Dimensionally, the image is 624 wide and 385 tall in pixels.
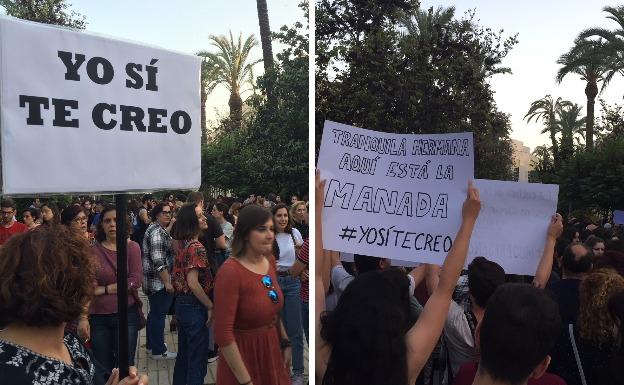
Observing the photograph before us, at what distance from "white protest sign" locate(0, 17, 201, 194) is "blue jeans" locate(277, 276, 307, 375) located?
10.0 feet

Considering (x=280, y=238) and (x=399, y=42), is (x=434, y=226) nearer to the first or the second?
(x=280, y=238)

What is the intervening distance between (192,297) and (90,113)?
8.11 feet

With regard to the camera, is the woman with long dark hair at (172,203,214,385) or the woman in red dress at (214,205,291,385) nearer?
the woman in red dress at (214,205,291,385)

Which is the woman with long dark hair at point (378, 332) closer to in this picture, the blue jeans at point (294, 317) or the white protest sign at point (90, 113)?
the white protest sign at point (90, 113)

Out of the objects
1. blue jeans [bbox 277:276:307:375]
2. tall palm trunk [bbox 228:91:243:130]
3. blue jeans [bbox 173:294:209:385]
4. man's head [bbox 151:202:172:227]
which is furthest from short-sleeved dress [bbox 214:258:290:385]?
tall palm trunk [bbox 228:91:243:130]

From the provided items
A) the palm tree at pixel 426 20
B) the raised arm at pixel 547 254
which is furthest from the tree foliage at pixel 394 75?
the raised arm at pixel 547 254

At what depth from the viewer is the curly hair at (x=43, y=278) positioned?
64.2 inches

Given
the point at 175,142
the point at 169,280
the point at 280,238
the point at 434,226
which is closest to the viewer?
the point at 175,142

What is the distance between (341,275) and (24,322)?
2.01 m

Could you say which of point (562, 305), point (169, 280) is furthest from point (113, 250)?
point (562, 305)

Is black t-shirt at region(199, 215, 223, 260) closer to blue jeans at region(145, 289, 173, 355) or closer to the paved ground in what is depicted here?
blue jeans at region(145, 289, 173, 355)

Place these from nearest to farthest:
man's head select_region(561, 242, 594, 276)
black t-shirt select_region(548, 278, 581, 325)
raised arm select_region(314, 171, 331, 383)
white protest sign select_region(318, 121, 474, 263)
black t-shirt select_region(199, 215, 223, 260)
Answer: raised arm select_region(314, 171, 331, 383), white protest sign select_region(318, 121, 474, 263), black t-shirt select_region(548, 278, 581, 325), man's head select_region(561, 242, 594, 276), black t-shirt select_region(199, 215, 223, 260)

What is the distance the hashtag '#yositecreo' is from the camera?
111 inches

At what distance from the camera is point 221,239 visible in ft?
18.1
